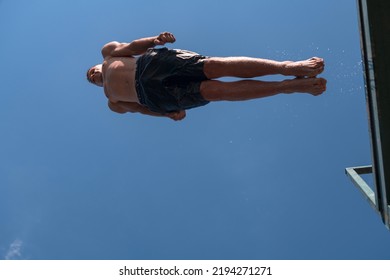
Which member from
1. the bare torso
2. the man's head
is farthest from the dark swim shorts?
the man's head

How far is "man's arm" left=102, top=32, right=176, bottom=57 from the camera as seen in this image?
4605 mm

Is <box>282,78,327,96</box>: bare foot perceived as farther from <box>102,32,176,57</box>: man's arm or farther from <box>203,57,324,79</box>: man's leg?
<box>102,32,176,57</box>: man's arm

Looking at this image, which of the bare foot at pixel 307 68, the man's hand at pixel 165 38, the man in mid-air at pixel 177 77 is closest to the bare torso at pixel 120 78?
the man in mid-air at pixel 177 77

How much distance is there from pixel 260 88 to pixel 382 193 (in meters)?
1.50

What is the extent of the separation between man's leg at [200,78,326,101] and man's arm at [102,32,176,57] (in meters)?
0.63

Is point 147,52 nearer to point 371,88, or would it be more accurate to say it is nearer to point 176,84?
point 176,84

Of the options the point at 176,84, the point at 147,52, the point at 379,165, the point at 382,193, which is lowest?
the point at 382,193

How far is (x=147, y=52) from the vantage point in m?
5.20

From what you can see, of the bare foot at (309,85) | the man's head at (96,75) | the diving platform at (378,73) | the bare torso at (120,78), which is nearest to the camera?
the diving platform at (378,73)

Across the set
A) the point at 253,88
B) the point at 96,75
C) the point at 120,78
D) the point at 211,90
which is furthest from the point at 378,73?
the point at 96,75

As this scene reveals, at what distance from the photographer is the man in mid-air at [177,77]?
13.6 ft

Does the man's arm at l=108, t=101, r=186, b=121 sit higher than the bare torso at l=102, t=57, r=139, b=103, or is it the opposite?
the bare torso at l=102, t=57, r=139, b=103

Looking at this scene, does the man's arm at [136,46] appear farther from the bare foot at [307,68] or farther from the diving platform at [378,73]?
the diving platform at [378,73]

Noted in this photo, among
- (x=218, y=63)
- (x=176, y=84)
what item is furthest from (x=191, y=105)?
(x=218, y=63)
